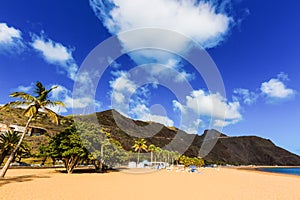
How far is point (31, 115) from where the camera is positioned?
20328mm

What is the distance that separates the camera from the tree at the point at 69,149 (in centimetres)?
3067

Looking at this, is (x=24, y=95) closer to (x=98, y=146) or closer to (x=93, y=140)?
(x=93, y=140)

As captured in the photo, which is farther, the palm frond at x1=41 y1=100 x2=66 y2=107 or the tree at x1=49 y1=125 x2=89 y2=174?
the tree at x1=49 y1=125 x2=89 y2=174

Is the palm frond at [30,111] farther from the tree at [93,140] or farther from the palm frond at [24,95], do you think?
the tree at [93,140]

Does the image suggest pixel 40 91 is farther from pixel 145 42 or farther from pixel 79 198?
pixel 145 42

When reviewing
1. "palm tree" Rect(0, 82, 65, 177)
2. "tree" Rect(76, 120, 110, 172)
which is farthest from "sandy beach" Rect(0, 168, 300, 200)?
"tree" Rect(76, 120, 110, 172)

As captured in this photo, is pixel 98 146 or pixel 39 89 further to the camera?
pixel 98 146

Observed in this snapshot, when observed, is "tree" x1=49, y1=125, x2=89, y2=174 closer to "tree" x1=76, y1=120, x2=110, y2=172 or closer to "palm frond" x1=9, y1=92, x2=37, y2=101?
"tree" x1=76, y1=120, x2=110, y2=172

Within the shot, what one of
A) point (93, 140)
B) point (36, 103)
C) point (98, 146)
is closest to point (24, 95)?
point (36, 103)

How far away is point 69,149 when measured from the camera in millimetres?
30812

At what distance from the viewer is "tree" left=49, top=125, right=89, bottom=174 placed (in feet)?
101

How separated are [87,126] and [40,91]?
1567cm

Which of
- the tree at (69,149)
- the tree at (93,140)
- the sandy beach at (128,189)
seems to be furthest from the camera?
the tree at (93,140)

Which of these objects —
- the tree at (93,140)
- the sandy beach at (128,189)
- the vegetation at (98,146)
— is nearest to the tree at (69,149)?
the tree at (93,140)
